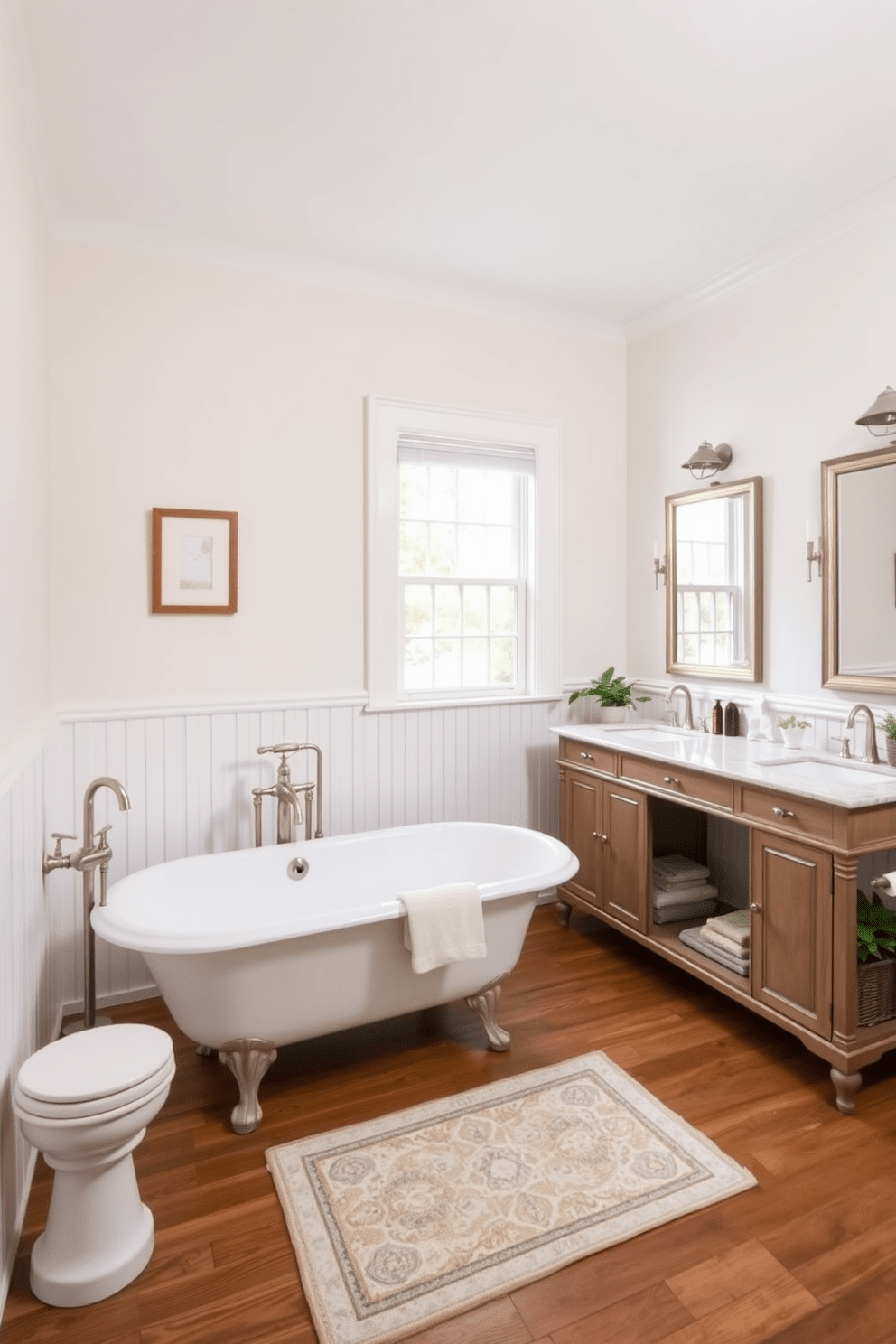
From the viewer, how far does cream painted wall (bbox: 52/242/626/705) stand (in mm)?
2889

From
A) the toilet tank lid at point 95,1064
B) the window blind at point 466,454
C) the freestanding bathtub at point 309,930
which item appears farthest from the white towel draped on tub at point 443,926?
the window blind at point 466,454

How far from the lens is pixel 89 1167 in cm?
164

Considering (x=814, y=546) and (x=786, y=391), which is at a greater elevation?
(x=786, y=391)

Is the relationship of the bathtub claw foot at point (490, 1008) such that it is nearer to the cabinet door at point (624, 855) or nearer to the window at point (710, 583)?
the cabinet door at point (624, 855)

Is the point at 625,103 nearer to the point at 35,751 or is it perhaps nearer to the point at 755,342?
the point at 755,342

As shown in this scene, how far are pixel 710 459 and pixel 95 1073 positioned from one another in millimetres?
3106

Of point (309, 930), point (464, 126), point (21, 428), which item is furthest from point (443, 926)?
point (464, 126)

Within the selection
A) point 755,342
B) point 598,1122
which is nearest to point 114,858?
point 598,1122

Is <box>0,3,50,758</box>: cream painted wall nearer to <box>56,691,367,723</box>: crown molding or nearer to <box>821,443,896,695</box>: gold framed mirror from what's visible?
<box>56,691,367,723</box>: crown molding

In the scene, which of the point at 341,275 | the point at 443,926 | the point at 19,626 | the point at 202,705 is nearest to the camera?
the point at 19,626

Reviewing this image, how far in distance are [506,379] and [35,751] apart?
2.63 meters

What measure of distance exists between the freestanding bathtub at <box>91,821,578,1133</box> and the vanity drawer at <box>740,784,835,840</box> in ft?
1.99

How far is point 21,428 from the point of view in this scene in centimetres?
217

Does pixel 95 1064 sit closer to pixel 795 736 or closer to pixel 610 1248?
pixel 610 1248
